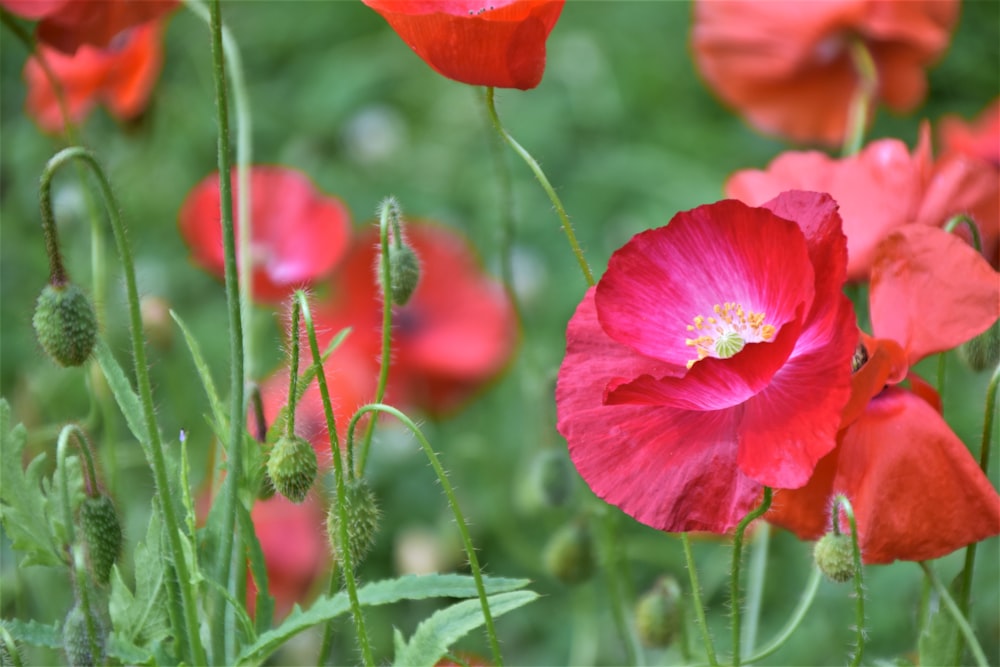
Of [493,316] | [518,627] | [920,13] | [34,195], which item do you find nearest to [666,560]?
[518,627]

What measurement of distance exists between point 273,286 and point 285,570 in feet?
1.17

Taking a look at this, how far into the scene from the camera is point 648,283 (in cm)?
88

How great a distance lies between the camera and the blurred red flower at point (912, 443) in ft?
2.94

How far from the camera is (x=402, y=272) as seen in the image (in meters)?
1.02

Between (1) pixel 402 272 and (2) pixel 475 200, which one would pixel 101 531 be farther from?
(2) pixel 475 200

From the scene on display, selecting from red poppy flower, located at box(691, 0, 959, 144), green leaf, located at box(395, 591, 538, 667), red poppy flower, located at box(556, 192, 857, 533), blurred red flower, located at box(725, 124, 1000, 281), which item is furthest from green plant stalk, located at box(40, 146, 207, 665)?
red poppy flower, located at box(691, 0, 959, 144)

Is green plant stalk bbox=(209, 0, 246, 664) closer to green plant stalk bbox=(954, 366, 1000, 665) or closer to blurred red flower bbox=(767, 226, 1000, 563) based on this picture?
blurred red flower bbox=(767, 226, 1000, 563)

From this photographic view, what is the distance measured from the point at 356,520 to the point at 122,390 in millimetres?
190

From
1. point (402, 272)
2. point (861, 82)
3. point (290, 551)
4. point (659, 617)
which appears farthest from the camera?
point (861, 82)

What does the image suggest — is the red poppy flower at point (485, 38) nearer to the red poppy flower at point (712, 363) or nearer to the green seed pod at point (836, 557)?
the red poppy flower at point (712, 363)

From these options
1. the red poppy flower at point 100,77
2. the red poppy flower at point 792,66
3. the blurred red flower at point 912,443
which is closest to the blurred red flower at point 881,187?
the blurred red flower at point 912,443

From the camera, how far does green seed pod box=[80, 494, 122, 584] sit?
94 centimetres

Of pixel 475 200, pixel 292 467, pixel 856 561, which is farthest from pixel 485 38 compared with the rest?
pixel 475 200

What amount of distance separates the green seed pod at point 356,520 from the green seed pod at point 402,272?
0.16 m
